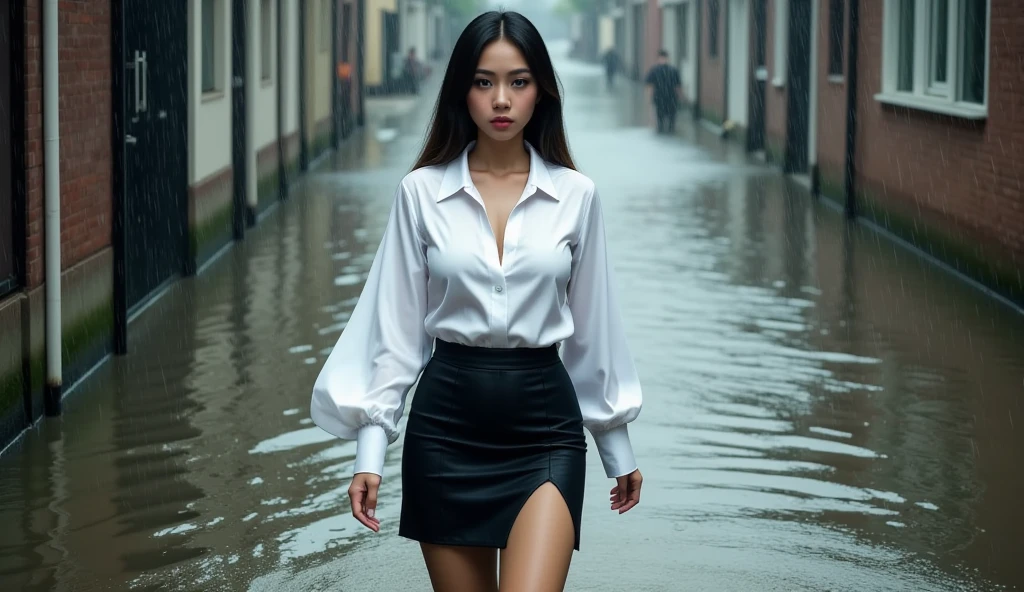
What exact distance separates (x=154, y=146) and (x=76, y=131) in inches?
97.6

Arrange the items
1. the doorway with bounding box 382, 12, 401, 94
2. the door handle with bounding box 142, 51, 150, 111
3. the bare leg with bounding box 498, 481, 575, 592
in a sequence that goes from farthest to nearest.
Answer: the doorway with bounding box 382, 12, 401, 94, the door handle with bounding box 142, 51, 150, 111, the bare leg with bounding box 498, 481, 575, 592

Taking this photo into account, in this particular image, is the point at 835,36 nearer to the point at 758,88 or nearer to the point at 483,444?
the point at 758,88

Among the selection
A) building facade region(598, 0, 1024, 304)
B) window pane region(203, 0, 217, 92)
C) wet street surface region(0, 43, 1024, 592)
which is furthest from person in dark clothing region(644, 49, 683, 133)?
wet street surface region(0, 43, 1024, 592)

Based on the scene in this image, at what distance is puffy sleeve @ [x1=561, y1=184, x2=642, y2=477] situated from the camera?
10.7 feet

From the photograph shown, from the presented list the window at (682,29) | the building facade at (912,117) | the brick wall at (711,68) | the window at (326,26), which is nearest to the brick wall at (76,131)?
the building facade at (912,117)

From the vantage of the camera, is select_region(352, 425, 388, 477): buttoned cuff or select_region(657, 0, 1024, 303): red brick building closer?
select_region(352, 425, 388, 477): buttoned cuff

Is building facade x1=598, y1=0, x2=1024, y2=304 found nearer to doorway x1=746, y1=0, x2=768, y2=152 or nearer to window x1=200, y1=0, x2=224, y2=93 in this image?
doorway x1=746, y1=0, x2=768, y2=152

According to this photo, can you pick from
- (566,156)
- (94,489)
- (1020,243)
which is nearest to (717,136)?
(1020,243)

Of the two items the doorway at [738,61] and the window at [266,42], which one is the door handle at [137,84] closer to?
the window at [266,42]

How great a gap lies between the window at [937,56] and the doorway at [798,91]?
6079 millimetres

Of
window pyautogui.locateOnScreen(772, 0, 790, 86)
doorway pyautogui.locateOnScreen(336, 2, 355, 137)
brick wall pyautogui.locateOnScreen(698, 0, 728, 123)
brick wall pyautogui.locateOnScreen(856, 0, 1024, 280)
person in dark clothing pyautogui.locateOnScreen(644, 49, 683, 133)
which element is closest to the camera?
brick wall pyautogui.locateOnScreen(856, 0, 1024, 280)

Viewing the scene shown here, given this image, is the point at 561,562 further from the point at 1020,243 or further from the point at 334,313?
the point at 1020,243

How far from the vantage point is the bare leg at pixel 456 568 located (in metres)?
3.14

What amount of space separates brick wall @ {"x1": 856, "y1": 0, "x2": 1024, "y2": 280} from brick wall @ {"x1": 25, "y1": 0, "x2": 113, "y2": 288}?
228 inches
